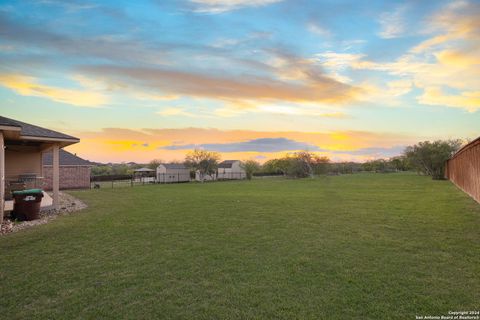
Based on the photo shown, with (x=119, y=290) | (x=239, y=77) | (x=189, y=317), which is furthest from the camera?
(x=239, y=77)

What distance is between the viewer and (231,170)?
54750 mm

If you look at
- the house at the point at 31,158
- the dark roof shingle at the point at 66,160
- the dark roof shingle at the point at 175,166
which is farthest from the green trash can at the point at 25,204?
the dark roof shingle at the point at 175,166

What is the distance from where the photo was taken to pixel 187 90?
55.7 ft

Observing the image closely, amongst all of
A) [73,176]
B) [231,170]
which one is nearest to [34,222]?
[73,176]

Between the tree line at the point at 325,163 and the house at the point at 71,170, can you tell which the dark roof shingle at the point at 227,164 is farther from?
the house at the point at 71,170

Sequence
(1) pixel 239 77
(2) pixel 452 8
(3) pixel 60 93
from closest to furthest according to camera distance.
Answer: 1. (2) pixel 452 8
2. (3) pixel 60 93
3. (1) pixel 239 77

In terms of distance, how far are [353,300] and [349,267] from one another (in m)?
1.21

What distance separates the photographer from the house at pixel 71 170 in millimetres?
26312

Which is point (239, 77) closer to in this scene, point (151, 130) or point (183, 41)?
point (183, 41)

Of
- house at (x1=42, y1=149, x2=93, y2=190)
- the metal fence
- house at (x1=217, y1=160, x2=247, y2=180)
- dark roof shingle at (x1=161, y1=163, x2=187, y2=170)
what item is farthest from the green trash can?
house at (x1=217, y1=160, x2=247, y2=180)

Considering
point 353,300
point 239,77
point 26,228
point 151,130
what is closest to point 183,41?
point 239,77

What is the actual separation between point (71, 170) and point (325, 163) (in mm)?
37151

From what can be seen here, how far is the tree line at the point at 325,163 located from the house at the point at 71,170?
1973cm

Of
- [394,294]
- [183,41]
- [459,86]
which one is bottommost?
[394,294]
